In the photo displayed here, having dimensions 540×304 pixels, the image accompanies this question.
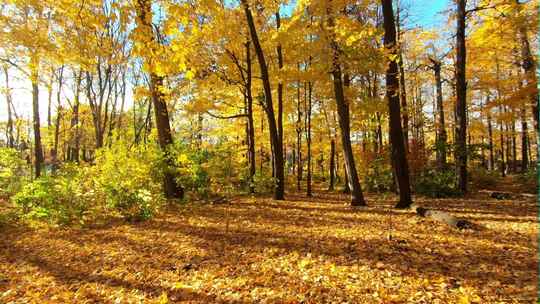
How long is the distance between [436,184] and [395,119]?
5.09 m

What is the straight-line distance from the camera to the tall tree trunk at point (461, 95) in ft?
35.0

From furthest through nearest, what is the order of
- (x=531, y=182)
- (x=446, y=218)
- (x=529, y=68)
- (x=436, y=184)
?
(x=531, y=182)
(x=529, y=68)
(x=436, y=184)
(x=446, y=218)

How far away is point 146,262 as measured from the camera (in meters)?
4.97

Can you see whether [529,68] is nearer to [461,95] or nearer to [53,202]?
[461,95]

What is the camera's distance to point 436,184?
1154cm

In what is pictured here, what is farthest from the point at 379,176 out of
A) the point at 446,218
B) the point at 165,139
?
the point at 165,139

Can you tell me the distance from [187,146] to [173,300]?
7.41 metres

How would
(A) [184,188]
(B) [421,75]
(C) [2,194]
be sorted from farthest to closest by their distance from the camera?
(B) [421,75] < (C) [2,194] < (A) [184,188]

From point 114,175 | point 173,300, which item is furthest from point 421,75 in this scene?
point 173,300

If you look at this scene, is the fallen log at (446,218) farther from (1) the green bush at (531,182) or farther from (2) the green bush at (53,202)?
(2) the green bush at (53,202)

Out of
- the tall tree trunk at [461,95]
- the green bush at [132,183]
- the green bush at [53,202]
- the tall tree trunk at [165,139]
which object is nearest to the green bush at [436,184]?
the tall tree trunk at [461,95]

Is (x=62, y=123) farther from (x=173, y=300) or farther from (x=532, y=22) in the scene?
(x=532, y=22)

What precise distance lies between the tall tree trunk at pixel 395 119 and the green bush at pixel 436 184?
3.81 m

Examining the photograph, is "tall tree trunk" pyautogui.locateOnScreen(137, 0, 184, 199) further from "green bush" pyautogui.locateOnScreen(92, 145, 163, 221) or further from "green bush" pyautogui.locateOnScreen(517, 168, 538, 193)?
"green bush" pyautogui.locateOnScreen(517, 168, 538, 193)
